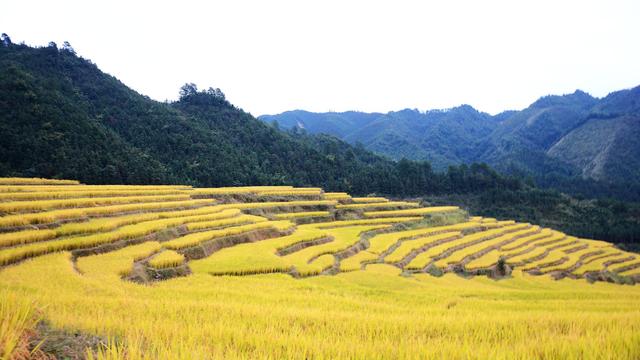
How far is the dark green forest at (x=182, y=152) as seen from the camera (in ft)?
130

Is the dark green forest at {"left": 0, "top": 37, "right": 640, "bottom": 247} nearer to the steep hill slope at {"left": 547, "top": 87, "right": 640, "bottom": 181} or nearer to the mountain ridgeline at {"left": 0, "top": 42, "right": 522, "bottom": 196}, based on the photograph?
the mountain ridgeline at {"left": 0, "top": 42, "right": 522, "bottom": 196}

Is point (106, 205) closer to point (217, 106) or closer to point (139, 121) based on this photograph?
point (139, 121)

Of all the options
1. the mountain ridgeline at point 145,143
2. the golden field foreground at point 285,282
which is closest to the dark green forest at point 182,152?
the mountain ridgeline at point 145,143

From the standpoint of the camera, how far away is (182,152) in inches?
2532

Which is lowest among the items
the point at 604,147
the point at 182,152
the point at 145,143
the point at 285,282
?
the point at 285,282

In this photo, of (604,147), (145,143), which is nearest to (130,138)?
(145,143)

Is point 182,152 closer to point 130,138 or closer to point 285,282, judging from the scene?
point 130,138

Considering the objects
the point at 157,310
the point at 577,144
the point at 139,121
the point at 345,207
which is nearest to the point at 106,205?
the point at 157,310

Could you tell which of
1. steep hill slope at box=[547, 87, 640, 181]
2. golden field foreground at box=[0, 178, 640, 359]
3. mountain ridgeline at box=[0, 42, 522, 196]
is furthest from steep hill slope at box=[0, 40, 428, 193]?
steep hill slope at box=[547, 87, 640, 181]

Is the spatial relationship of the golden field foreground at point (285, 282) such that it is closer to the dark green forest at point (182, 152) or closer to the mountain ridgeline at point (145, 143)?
the mountain ridgeline at point (145, 143)

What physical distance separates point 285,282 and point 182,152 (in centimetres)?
5564

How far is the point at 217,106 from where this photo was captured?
9656cm

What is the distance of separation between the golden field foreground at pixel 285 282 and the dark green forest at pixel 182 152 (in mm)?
17476

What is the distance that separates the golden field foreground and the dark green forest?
1748cm
